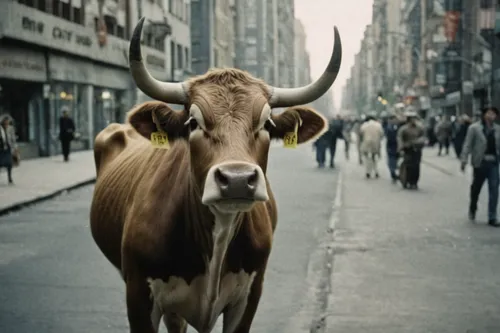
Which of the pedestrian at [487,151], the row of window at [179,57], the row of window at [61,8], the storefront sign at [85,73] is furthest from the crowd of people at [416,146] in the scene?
the row of window at [179,57]

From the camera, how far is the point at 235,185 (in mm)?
3875

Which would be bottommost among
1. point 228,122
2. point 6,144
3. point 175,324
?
point 175,324

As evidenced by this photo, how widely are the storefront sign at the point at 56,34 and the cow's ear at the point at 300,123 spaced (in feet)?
84.4

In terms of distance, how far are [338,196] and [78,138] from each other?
927 inches

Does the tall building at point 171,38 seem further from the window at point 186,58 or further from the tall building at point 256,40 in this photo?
the tall building at point 256,40

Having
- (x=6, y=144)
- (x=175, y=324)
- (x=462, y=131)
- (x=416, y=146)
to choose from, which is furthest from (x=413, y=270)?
(x=462, y=131)

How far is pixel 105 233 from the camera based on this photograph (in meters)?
6.09

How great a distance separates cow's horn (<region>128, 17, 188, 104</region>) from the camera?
4.59 m

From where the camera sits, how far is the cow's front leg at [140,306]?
4.74m

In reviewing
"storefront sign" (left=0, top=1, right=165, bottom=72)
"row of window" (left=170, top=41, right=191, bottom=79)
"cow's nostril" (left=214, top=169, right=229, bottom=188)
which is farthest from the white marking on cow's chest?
"row of window" (left=170, top=41, right=191, bottom=79)

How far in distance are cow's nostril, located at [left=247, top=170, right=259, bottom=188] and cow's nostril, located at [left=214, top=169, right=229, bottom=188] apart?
103mm

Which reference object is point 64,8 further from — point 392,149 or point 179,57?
point 179,57

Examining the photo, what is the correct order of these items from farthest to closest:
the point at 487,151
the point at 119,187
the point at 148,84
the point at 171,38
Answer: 1. the point at 171,38
2. the point at 487,151
3. the point at 119,187
4. the point at 148,84

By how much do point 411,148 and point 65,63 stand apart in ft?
66.8
